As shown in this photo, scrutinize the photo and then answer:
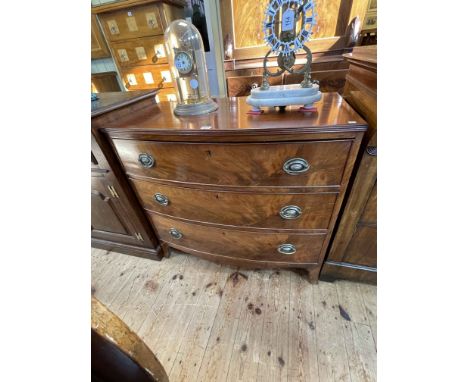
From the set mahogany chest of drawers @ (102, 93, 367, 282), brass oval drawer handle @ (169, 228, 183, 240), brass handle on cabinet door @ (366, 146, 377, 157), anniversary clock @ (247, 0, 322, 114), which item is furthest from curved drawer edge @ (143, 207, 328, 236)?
anniversary clock @ (247, 0, 322, 114)

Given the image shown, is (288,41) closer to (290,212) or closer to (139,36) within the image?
(290,212)

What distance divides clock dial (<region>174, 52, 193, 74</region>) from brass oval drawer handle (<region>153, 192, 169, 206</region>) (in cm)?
64

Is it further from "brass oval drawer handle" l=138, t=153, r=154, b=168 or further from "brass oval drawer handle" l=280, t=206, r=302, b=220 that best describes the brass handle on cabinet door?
"brass oval drawer handle" l=138, t=153, r=154, b=168

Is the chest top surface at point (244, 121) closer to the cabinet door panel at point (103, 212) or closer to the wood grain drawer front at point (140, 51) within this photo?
the cabinet door panel at point (103, 212)

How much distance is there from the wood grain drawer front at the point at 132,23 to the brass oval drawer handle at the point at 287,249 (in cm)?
255

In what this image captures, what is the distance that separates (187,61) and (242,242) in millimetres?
944

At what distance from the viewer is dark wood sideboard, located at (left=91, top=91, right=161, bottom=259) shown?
92 cm

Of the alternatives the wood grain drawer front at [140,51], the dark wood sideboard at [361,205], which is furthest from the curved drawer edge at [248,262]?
the wood grain drawer front at [140,51]

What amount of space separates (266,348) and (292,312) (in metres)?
0.22

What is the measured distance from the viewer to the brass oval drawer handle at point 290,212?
828 millimetres

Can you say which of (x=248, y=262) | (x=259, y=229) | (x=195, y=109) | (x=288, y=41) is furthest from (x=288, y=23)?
(x=248, y=262)

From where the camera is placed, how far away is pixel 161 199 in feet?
3.31

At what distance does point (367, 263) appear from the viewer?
102 cm
